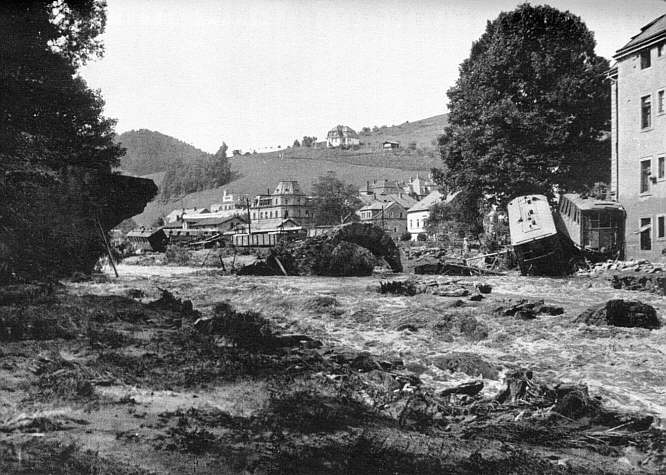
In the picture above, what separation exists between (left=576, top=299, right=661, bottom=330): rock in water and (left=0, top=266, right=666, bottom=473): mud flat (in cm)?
34

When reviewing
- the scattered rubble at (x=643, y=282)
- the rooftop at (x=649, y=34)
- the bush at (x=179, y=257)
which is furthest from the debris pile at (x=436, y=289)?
the bush at (x=179, y=257)

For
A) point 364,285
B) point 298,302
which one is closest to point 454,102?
point 364,285

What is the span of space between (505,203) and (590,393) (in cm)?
2385

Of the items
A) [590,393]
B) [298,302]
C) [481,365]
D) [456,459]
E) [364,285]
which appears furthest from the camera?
[364,285]

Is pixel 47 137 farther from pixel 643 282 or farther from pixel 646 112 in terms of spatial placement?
pixel 646 112

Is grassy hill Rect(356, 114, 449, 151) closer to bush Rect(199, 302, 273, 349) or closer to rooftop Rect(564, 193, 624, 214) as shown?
rooftop Rect(564, 193, 624, 214)

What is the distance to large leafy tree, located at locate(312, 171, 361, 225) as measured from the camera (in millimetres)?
48713

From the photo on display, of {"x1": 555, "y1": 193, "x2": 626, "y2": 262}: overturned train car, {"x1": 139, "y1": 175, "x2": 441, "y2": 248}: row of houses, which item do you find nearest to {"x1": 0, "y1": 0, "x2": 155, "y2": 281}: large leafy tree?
{"x1": 555, "y1": 193, "x2": 626, "y2": 262}: overturned train car

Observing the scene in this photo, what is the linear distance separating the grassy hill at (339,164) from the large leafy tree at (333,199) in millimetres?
875

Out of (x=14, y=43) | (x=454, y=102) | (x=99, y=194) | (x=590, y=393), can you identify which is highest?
(x=454, y=102)

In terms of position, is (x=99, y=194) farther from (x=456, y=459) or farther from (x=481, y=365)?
(x=456, y=459)

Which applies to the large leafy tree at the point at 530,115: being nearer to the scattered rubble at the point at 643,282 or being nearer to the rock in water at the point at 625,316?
the scattered rubble at the point at 643,282

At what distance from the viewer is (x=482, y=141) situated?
2850 centimetres

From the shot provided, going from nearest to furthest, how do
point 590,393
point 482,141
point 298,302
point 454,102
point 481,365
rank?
point 590,393 < point 481,365 < point 298,302 < point 482,141 < point 454,102
